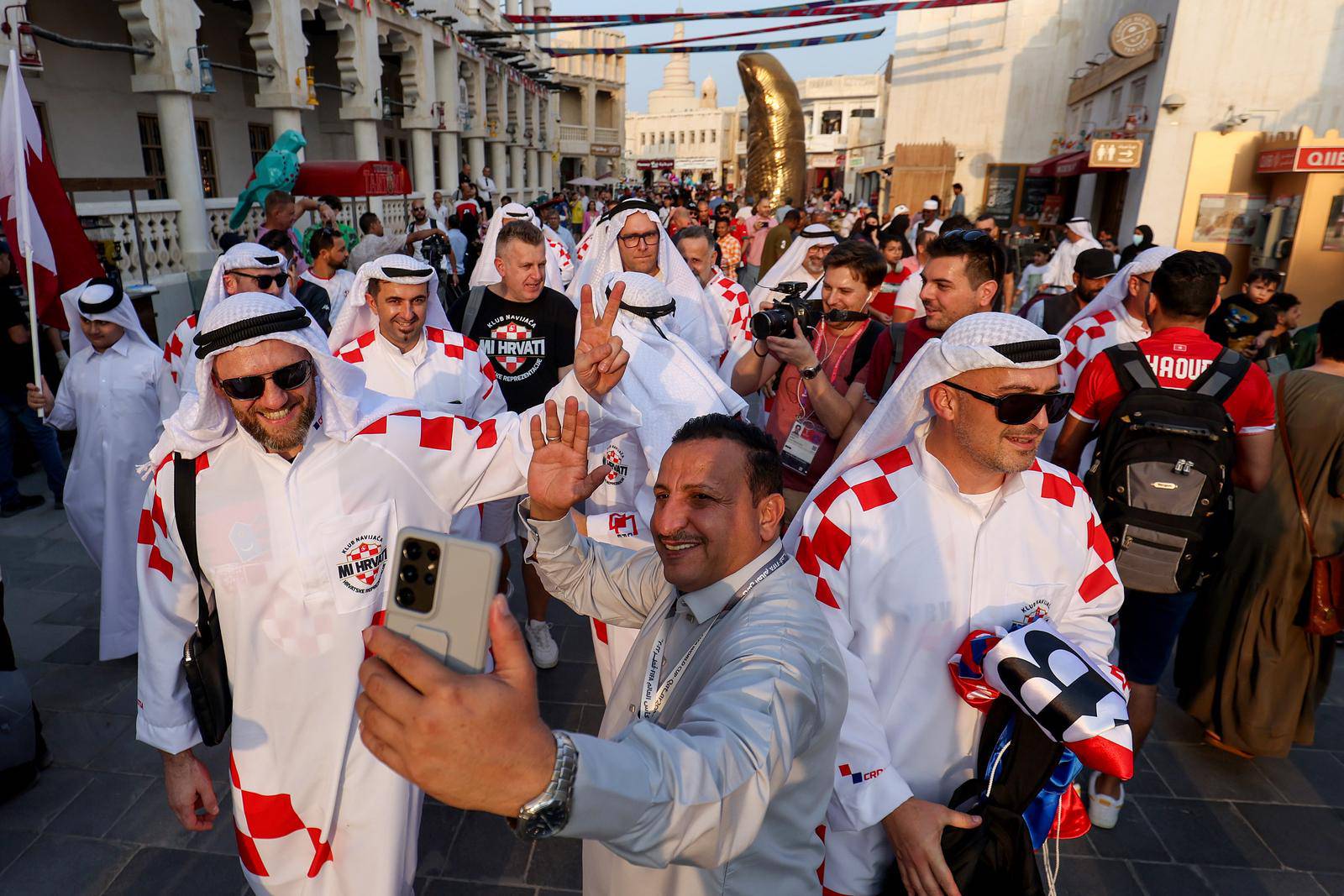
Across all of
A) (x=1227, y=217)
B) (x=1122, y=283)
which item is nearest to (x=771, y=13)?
(x=1227, y=217)

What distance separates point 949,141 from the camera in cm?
2705

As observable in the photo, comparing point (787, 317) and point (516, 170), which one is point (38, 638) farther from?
point (516, 170)

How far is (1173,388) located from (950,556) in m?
1.58

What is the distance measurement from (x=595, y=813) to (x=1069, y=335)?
14.3ft

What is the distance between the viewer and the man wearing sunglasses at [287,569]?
7.06 ft

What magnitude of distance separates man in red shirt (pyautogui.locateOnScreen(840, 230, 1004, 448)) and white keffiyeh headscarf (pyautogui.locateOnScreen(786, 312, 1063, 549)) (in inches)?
41.0

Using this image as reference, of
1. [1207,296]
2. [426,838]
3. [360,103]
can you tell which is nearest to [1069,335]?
[1207,296]

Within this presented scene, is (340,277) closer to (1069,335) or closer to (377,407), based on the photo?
(377,407)

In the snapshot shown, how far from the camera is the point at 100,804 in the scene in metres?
3.32

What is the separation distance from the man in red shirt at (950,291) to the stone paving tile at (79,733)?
3.79 metres

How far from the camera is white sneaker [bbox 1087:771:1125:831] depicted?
3244 millimetres

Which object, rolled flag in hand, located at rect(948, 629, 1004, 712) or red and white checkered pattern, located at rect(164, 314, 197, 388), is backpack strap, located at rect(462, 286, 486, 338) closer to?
red and white checkered pattern, located at rect(164, 314, 197, 388)

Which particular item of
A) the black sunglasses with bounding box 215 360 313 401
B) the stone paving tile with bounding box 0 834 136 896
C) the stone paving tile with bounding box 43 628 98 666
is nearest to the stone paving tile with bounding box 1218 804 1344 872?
the black sunglasses with bounding box 215 360 313 401

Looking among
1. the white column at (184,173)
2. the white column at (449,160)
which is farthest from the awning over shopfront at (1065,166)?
the white column at (184,173)
